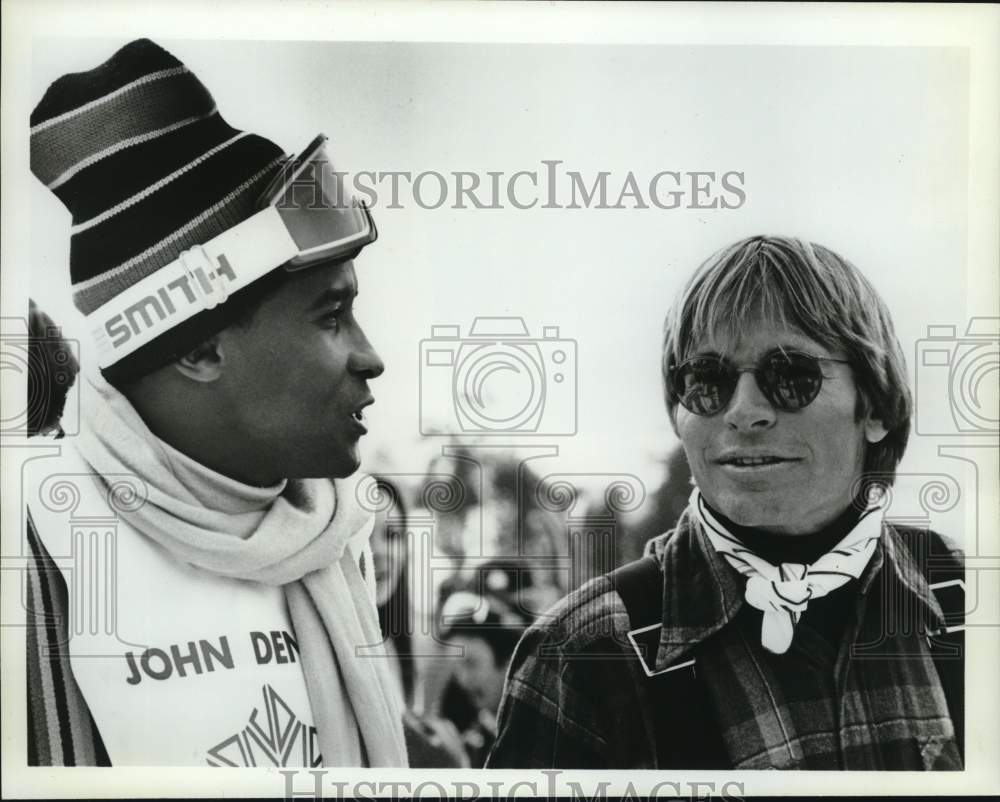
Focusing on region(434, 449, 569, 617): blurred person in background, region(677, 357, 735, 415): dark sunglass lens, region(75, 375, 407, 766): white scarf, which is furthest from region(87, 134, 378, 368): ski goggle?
region(677, 357, 735, 415): dark sunglass lens

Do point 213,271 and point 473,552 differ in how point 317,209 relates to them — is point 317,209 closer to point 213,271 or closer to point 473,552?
point 213,271

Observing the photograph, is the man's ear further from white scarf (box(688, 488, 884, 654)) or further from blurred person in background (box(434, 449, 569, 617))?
white scarf (box(688, 488, 884, 654))

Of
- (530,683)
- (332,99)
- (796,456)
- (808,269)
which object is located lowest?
(530,683)

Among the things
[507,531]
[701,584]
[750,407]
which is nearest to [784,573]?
[701,584]

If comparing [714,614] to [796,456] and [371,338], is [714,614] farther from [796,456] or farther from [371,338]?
[371,338]

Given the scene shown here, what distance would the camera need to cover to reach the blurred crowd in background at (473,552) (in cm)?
288

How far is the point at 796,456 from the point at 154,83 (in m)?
1.85

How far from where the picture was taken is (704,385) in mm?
2814

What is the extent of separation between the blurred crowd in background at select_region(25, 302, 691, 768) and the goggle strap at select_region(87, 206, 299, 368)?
31cm

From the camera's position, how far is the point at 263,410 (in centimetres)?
282

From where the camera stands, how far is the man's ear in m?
2.80

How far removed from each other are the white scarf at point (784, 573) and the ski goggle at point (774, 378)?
258 mm

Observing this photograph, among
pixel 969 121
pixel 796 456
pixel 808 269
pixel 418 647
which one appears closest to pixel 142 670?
pixel 418 647

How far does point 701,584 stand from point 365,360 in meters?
1.02
